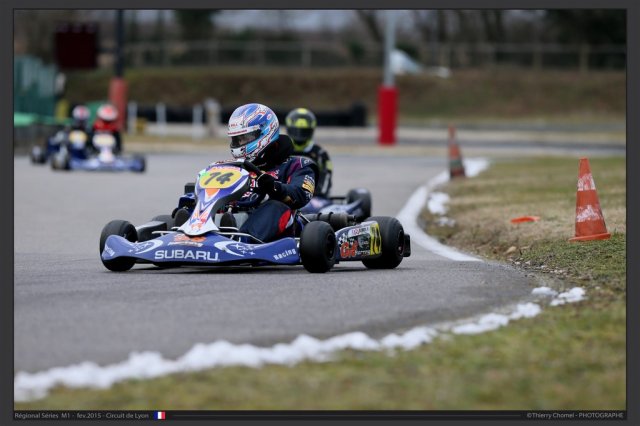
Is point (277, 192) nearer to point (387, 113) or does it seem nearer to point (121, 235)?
point (121, 235)

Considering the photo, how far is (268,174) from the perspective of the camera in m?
10.9

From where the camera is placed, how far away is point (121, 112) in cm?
4797

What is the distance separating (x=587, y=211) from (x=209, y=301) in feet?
16.5

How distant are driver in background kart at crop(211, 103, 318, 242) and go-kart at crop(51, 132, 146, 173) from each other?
15.9 metres

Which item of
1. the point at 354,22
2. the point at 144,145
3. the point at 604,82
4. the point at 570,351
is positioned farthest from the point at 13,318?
the point at 354,22

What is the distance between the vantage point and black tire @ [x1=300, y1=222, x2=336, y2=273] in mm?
10016

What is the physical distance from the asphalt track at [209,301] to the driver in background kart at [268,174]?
352 mm

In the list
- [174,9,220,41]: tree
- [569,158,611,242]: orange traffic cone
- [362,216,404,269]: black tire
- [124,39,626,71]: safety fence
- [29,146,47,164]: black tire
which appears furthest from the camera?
[174,9,220,41]: tree

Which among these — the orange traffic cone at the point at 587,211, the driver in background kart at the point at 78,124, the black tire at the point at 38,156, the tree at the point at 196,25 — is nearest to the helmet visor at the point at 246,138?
the orange traffic cone at the point at 587,211

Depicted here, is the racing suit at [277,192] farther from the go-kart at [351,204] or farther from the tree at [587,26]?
the tree at [587,26]

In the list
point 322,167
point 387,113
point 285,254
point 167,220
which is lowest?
point 285,254

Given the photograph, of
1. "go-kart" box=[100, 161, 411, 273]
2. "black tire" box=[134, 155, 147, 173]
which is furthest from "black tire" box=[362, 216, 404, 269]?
"black tire" box=[134, 155, 147, 173]

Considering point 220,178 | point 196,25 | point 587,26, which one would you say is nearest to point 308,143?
point 220,178

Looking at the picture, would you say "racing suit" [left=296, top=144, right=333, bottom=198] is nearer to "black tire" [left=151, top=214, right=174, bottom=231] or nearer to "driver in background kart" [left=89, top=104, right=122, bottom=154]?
"black tire" [left=151, top=214, right=174, bottom=231]
